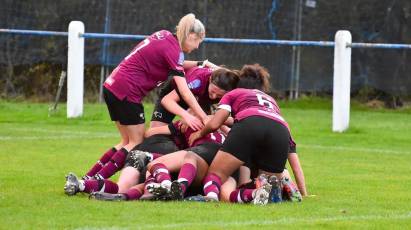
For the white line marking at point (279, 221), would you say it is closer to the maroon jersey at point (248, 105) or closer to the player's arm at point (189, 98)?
the maroon jersey at point (248, 105)

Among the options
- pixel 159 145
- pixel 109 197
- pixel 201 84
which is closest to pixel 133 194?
pixel 109 197

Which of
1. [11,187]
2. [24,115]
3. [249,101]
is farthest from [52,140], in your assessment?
[249,101]

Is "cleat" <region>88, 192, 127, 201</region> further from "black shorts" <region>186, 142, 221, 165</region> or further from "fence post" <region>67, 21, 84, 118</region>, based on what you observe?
"fence post" <region>67, 21, 84, 118</region>

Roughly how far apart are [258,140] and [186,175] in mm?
630

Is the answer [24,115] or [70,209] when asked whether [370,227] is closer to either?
[70,209]

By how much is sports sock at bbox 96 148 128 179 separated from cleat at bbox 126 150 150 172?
1.25 ft

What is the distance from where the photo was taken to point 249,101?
9.24 meters

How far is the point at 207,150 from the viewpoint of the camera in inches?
371

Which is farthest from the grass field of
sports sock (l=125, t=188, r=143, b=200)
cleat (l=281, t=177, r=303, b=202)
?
sports sock (l=125, t=188, r=143, b=200)

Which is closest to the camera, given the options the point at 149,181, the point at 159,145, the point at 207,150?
the point at 149,181

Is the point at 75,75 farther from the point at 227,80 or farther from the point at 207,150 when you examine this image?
the point at 207,150

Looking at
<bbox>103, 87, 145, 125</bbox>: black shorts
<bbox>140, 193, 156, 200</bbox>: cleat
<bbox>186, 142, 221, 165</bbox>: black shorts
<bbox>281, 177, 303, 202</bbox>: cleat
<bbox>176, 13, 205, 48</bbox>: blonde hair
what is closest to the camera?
<bbox>140, 193, 156, 200</bbox>: cleat

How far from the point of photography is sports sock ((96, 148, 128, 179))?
9969 mm

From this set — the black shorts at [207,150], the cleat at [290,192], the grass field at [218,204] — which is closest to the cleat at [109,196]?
the grass field at [218,204]
